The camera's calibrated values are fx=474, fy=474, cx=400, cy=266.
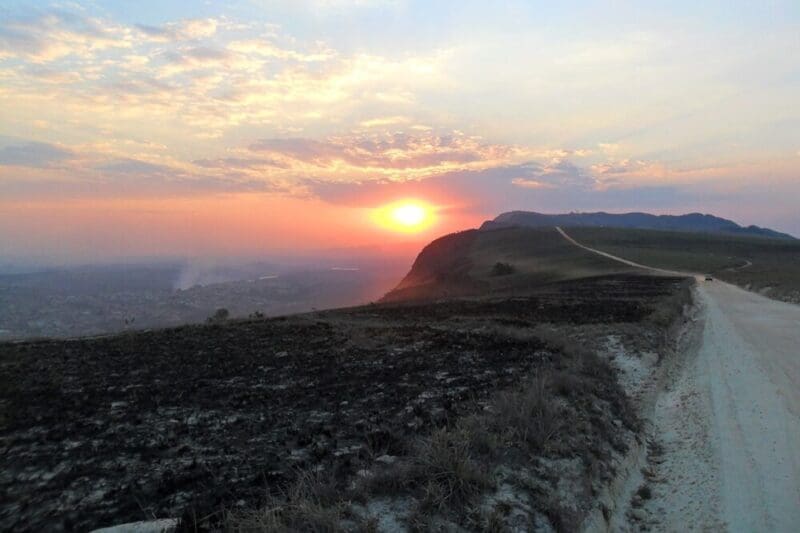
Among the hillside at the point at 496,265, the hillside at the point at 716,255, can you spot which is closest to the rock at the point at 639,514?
the hillside at the point at 716,255

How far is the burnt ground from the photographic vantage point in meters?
6.89

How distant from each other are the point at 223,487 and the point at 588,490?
5561 millimetres

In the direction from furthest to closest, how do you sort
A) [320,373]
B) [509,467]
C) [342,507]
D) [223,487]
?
[320,373], [509,467], [223,487], [342,507]

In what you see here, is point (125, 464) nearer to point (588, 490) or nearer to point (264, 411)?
point (264, 411)

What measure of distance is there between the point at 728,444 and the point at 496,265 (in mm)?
65998

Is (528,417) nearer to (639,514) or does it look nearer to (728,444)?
(639,514)

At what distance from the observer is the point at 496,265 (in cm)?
7494

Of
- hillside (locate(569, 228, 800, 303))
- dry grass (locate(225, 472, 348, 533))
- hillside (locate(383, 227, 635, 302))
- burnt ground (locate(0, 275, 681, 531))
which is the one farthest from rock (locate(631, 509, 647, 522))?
hillside (locate(383, 227, 635, 302))

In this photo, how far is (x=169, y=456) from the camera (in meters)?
8.16

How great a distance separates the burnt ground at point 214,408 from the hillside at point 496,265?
98.1 ft

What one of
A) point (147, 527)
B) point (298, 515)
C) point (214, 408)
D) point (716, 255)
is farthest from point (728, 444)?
point (716, 255)

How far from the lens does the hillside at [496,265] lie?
61384 mm

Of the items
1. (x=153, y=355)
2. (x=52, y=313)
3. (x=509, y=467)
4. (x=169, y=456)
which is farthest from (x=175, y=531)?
(x=52, y=313)

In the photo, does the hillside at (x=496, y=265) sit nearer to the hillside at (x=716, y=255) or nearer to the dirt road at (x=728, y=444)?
the hillside at (x=716, y=255)
